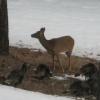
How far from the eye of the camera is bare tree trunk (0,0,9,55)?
11531mm

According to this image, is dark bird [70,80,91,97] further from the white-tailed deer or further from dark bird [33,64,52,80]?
the white-tailed deer

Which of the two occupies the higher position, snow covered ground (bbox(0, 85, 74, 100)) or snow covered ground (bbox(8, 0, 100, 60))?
snow covered ground (bbox(0, 85, 74, 100))

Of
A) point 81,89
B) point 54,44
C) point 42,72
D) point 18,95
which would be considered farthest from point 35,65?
point 18,95

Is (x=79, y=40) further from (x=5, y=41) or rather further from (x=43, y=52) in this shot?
(x=5, y=41)

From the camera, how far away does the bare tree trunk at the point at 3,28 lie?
37.8 ft

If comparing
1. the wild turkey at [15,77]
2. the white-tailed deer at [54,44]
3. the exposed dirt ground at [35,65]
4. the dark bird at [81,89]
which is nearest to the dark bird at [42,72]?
the exposed dirt ground at [35,65]

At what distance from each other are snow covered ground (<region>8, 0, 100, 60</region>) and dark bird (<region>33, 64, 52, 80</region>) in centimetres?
286

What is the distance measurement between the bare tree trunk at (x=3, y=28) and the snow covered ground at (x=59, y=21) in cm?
192

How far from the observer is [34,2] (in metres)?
21.7

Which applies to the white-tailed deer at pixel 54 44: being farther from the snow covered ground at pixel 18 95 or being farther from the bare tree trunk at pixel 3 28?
the snow covered ground at pixel 18 95

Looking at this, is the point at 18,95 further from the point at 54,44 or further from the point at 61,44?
the point at 61,44

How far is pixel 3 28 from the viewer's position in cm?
1168

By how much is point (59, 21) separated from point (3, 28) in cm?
569

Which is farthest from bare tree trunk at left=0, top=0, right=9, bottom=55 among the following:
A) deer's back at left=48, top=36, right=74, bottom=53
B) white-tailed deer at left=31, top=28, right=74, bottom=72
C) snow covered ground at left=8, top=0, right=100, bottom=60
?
snow covered ground at left=8, top=0, right=100, bottom=60
